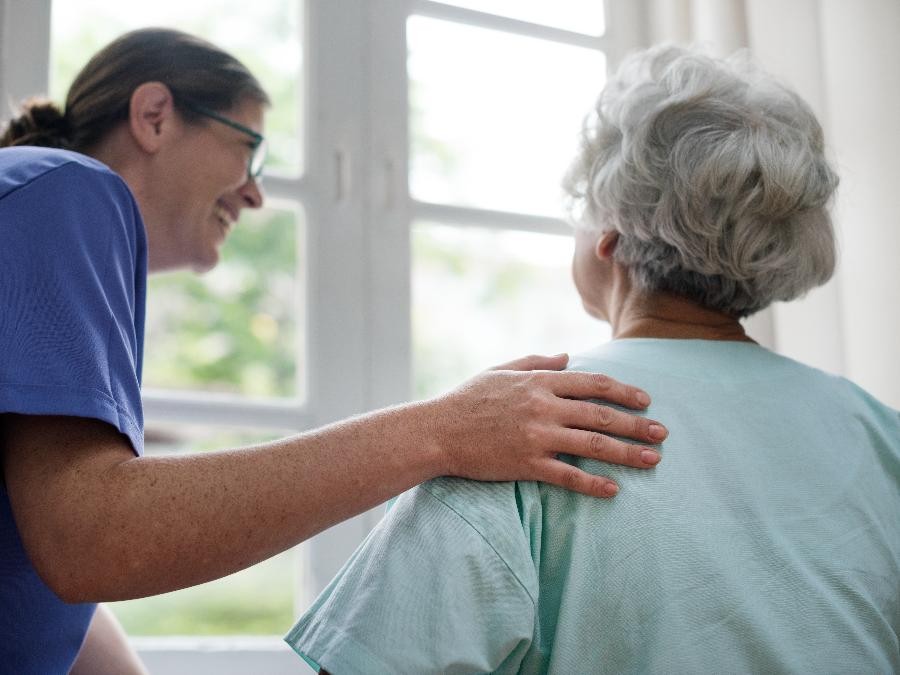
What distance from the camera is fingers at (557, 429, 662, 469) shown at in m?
1.19

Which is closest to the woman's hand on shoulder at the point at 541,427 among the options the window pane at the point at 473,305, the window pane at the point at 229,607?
the window pane at the point at 473,305

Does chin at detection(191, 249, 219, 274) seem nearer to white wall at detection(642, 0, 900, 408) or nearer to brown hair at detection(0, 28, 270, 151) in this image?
brown hair at detection(0, 28, 270, 151)

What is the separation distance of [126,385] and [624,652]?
24.2 inches

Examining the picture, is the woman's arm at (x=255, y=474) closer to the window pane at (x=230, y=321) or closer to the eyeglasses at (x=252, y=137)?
the eyeglasses at (x=252, y=137)

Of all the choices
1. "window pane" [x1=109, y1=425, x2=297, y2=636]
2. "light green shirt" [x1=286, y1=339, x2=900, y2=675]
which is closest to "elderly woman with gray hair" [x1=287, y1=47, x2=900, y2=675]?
"light green shirt" [x1=286, y1=339, x2=900, y2=675]

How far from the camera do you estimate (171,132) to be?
5.41 ft

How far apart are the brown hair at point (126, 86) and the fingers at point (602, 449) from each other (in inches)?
34.8

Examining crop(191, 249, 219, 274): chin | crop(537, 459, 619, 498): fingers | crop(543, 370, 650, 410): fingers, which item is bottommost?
crop(537, 459, 619, 498): fingers

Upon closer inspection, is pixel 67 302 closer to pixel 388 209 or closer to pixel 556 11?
pixel 388 209

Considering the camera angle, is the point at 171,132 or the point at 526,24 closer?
the point at 171,132

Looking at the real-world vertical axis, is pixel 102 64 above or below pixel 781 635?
above

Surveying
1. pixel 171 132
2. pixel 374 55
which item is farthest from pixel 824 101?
pixel 171 132

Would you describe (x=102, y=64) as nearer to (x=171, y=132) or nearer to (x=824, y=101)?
(x=171, y=132)

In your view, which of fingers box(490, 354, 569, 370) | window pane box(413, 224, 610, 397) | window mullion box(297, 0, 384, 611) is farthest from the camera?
window pane box(413, 224, 610, 397)
